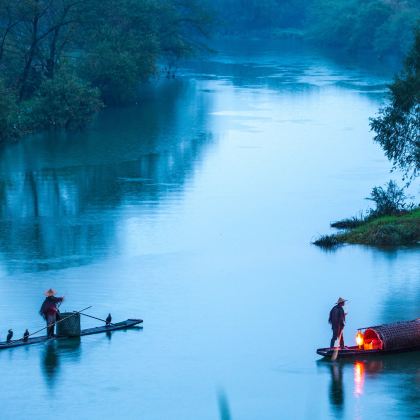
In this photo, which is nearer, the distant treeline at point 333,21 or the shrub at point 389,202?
the shrub at point 389,202

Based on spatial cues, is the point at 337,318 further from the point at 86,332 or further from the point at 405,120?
the point at 405,120

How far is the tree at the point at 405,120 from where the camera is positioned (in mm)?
43062

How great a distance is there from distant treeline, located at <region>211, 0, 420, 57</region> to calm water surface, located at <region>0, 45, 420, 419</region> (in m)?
46.2

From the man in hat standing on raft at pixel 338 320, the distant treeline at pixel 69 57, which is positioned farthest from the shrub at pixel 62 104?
the man in hat standing on raft at pixel 338 320

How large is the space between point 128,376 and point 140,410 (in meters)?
2.05

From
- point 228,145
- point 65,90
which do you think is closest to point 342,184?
point 228,145

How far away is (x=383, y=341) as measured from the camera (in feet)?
81.8

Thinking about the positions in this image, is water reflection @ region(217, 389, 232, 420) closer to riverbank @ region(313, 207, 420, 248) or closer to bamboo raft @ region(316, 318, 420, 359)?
bamboo raft @ region(316, 318, 420, 359)

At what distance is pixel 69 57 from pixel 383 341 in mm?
58604

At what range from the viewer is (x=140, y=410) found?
888 inches

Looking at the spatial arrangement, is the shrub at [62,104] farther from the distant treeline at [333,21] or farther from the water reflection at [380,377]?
the water reflection at [380,377]

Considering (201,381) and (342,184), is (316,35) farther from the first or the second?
(201,381)

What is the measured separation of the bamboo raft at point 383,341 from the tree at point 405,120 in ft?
61.5

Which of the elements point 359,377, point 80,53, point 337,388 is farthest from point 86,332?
point 80,53
